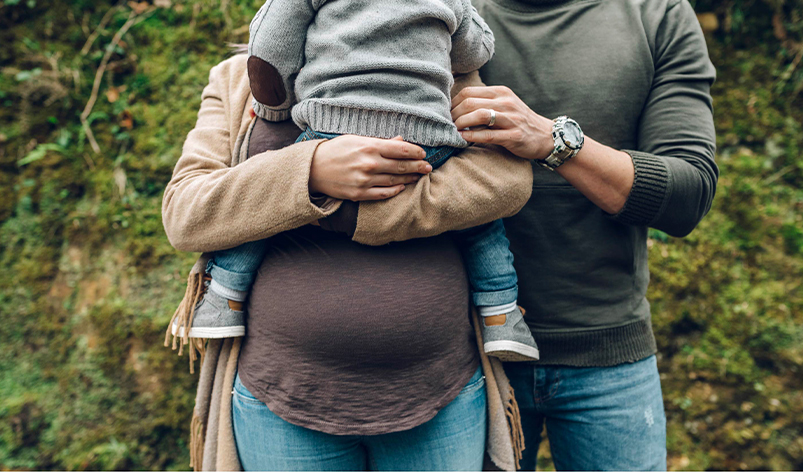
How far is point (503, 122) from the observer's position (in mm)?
1211

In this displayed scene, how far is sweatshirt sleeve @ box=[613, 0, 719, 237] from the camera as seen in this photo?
132 centimetres

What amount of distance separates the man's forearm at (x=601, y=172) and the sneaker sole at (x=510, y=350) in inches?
20.1

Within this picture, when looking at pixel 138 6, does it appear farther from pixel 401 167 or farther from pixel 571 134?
pixel 571 134

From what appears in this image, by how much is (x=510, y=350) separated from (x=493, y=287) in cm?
19

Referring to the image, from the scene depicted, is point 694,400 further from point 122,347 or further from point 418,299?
point 122,347

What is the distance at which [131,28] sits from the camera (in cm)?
250

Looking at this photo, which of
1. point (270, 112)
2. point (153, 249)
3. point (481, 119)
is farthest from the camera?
point (153, 249)

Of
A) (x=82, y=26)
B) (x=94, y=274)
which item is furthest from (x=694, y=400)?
(x=82, y=26)

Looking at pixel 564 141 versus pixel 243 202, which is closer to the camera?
pixel 243 202

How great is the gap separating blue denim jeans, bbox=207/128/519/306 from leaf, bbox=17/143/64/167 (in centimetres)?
174

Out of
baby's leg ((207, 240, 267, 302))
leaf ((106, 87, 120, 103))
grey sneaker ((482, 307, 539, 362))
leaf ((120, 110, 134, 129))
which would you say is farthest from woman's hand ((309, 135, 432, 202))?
leaf ((106, 87, 120, 103))

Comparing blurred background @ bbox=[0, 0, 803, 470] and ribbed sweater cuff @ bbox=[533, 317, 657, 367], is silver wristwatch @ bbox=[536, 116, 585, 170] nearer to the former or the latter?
ribbed sweater cuff @ bbox=[533, 317, 657, 367]

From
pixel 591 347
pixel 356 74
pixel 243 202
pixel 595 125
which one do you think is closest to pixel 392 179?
pixel 356 74

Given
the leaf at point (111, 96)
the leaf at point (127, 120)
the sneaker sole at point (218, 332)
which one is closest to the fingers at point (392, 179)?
the sneaker sole at point (218, 332)
